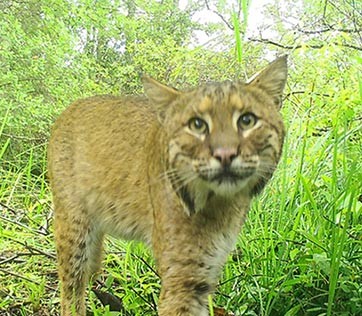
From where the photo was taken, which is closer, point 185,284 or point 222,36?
point 185,284

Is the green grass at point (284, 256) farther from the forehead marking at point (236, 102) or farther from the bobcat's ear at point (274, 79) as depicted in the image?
the forehead marking at point (236, 102)

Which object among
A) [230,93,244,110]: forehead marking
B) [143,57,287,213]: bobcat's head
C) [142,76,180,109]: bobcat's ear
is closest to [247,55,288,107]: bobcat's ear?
[143,57,287,213]: bobcat's head

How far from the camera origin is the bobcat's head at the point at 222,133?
1.74 m

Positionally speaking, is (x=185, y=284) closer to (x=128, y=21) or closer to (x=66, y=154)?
(x=66, y=154)

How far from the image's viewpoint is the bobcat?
71.6 inches

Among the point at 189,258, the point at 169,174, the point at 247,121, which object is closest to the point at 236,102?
the point at 247,121

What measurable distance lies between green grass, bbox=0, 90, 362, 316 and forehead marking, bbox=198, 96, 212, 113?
0.62 metres

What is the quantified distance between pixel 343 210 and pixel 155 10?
18.8 ft

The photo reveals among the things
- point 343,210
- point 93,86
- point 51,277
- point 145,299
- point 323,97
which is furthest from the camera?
point 93,86

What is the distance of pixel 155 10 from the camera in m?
7.73

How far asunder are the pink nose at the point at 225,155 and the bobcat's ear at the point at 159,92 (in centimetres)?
40

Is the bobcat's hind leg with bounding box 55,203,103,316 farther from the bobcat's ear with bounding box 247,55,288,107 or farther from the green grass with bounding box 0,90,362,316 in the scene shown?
the bobcat's ear with bounding box 247,55,288,107

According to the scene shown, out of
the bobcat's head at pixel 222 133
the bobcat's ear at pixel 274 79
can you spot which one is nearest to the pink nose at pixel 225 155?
the bobcat's head at pixel 222 133

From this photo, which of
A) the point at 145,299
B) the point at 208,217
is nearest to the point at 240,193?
the point at 208,217
